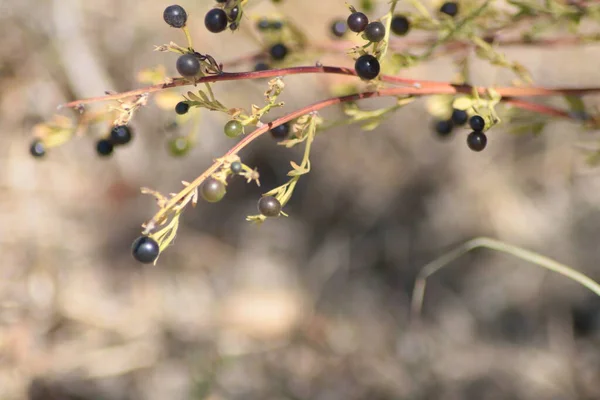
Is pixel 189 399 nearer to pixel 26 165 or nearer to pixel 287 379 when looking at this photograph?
pixel 287 379

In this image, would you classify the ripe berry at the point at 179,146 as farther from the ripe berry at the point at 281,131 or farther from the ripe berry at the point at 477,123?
the ripe berry at the point at 477,123

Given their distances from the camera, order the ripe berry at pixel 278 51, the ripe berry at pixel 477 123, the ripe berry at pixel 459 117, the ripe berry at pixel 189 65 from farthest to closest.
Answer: the ripe berry at pixel 278 51 < the ripe berry at pixel 459 117 < the ripe berry at pixel 477 123 < the ripe berry at pixel 189 65

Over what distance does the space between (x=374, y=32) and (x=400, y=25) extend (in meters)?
0.34

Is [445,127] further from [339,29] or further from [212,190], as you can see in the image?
[212,190]

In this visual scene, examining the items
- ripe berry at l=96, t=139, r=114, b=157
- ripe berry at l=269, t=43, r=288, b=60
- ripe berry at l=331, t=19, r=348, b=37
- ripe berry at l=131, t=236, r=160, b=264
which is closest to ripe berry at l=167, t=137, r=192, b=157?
ripe berry at l=96, t=139, r=114, b=157

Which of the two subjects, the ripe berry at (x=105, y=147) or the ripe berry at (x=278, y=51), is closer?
the ripe berry at (x=105, y=147)

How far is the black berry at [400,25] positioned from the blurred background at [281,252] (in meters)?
0.84

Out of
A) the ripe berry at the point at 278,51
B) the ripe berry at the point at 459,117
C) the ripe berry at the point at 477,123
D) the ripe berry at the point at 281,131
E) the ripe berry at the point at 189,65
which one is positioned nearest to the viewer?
the ripe berry at the point at 189,65

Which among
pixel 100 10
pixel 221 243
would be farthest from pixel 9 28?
pixel 221 243

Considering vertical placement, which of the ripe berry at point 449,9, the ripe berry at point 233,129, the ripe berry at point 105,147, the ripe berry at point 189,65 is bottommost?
the ripe berry at point 105,147

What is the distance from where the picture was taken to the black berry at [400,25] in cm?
130

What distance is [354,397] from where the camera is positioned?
2.19 metres

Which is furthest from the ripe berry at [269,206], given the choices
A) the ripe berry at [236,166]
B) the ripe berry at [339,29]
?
the ripe berry at [339,29]

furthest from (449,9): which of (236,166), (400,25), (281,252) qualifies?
(281,252)
